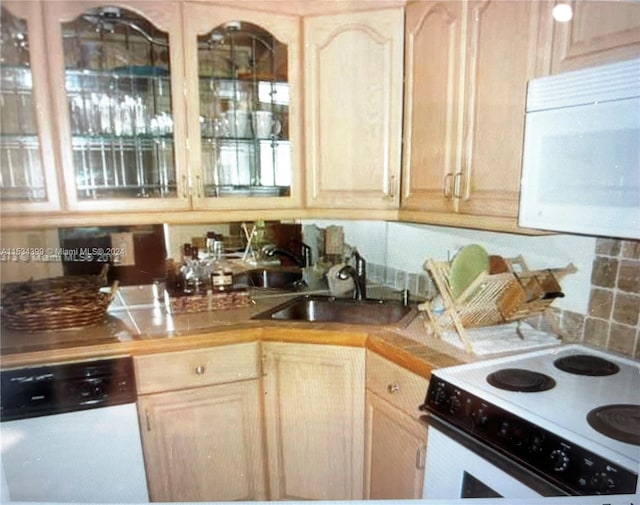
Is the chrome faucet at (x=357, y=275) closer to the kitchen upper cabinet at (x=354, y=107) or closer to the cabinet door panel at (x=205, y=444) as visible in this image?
the kitchen upper cabinet at (x=354, y=107)

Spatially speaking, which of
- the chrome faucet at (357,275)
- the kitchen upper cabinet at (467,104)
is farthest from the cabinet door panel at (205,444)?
the kitchen upper cabinet at (467,104)

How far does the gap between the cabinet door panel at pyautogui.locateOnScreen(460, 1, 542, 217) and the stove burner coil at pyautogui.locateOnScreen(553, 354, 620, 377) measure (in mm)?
394

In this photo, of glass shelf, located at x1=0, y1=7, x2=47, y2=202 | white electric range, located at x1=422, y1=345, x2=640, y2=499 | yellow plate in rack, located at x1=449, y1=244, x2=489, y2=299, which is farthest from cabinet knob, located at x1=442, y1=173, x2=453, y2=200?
glass shelf, located at x1=0, y1=7, x2=47, y2=202

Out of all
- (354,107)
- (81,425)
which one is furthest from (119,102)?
(81,425)

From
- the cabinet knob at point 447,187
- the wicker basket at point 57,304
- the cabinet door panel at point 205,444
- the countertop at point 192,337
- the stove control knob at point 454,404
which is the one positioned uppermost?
the cabinet knob at point 447,187

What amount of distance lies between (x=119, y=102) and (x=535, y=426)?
1.49 meters

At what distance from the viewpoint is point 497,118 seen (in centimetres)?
117

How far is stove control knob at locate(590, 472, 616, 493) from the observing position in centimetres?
71

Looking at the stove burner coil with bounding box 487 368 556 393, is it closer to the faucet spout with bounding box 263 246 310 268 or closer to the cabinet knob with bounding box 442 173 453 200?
the cabinet knob with bounding box 442 173 453 200

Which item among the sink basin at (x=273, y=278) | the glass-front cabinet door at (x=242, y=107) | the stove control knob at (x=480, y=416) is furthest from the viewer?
the sink basin at (x=273, y=278)

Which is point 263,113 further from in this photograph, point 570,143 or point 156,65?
point 570,143

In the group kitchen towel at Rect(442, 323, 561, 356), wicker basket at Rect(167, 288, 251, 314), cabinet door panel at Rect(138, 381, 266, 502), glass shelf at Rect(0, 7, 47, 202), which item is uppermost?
glass shelf at Rect(0, 7, 47, 202)

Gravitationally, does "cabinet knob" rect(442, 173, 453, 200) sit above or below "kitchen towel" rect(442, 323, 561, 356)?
above

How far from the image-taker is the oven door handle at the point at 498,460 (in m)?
0.80
